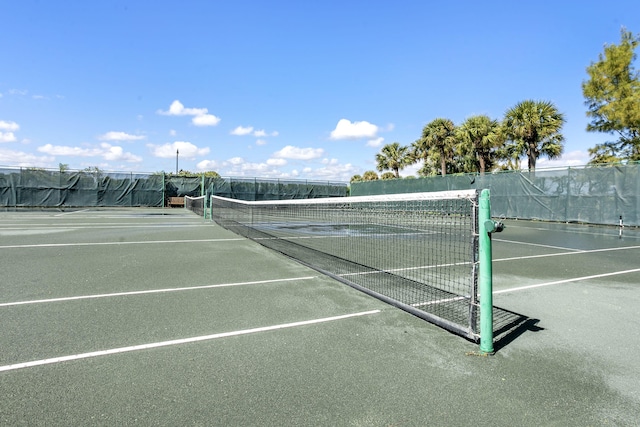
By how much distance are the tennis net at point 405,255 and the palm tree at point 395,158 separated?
4063 centimetres

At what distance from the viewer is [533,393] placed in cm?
273

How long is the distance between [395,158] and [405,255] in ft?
150

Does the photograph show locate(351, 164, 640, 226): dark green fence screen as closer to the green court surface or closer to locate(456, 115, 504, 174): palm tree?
locate(456, 115, 504, 174): palm tree

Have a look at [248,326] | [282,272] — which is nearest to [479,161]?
[282,272]

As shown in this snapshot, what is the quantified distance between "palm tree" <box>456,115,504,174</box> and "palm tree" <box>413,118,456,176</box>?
2.05m

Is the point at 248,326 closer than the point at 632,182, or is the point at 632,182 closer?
the point at 248,326

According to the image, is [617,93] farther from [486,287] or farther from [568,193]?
[486,287]

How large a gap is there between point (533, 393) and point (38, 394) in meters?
3.70

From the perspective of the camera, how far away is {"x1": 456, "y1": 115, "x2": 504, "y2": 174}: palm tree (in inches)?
1347

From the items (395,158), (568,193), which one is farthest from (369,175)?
(568,193)

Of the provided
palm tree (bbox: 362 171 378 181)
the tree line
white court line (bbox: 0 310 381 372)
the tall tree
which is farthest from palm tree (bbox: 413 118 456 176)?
white court line (bbox: 0 310 381 372)

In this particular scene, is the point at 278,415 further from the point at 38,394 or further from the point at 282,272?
the point at 282,272

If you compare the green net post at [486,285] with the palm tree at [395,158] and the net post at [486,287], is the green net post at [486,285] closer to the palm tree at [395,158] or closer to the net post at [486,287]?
the net post at [486,287]

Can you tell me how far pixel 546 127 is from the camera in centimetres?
3025
